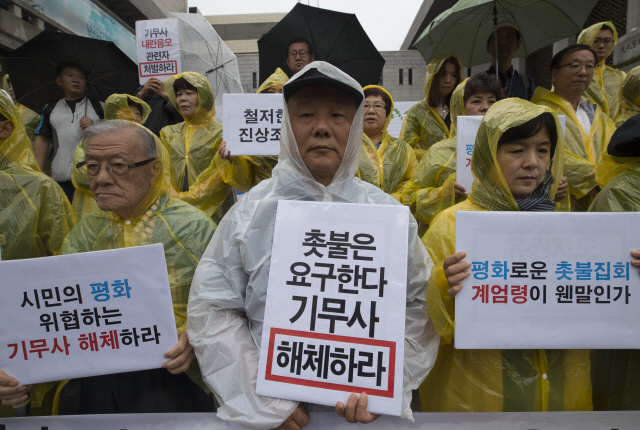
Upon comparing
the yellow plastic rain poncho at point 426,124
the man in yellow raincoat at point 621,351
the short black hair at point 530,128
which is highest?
the yellow plastic rain poncho at point 426,124

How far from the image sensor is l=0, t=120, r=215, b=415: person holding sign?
6.05 ft

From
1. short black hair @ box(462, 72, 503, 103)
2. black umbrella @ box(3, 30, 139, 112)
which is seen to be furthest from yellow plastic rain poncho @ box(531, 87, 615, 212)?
black umbrella @ box(3, 30, 139, 112)

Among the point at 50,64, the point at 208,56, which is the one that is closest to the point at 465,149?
the point at 50,64

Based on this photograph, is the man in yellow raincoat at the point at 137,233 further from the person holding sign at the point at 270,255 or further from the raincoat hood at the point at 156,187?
the person holding sign at the point at 270,255

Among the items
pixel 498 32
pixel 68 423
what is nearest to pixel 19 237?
pixel 68 423

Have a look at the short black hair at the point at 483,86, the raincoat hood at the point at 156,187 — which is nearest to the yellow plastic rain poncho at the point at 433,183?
the short black hair at the point at 483,86

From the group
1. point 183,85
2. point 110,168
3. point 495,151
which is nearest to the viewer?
point 495,151

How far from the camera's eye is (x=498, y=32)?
4.23 m

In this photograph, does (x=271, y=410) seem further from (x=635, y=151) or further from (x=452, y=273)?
(x=635, y=151)

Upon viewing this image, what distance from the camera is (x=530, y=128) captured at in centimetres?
176

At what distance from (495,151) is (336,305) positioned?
3.18ft

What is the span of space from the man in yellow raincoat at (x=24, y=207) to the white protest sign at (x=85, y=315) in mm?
1026

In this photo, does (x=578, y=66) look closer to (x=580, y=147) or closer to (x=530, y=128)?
(x=580, y=147)

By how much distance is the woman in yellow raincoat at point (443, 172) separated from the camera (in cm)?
292
